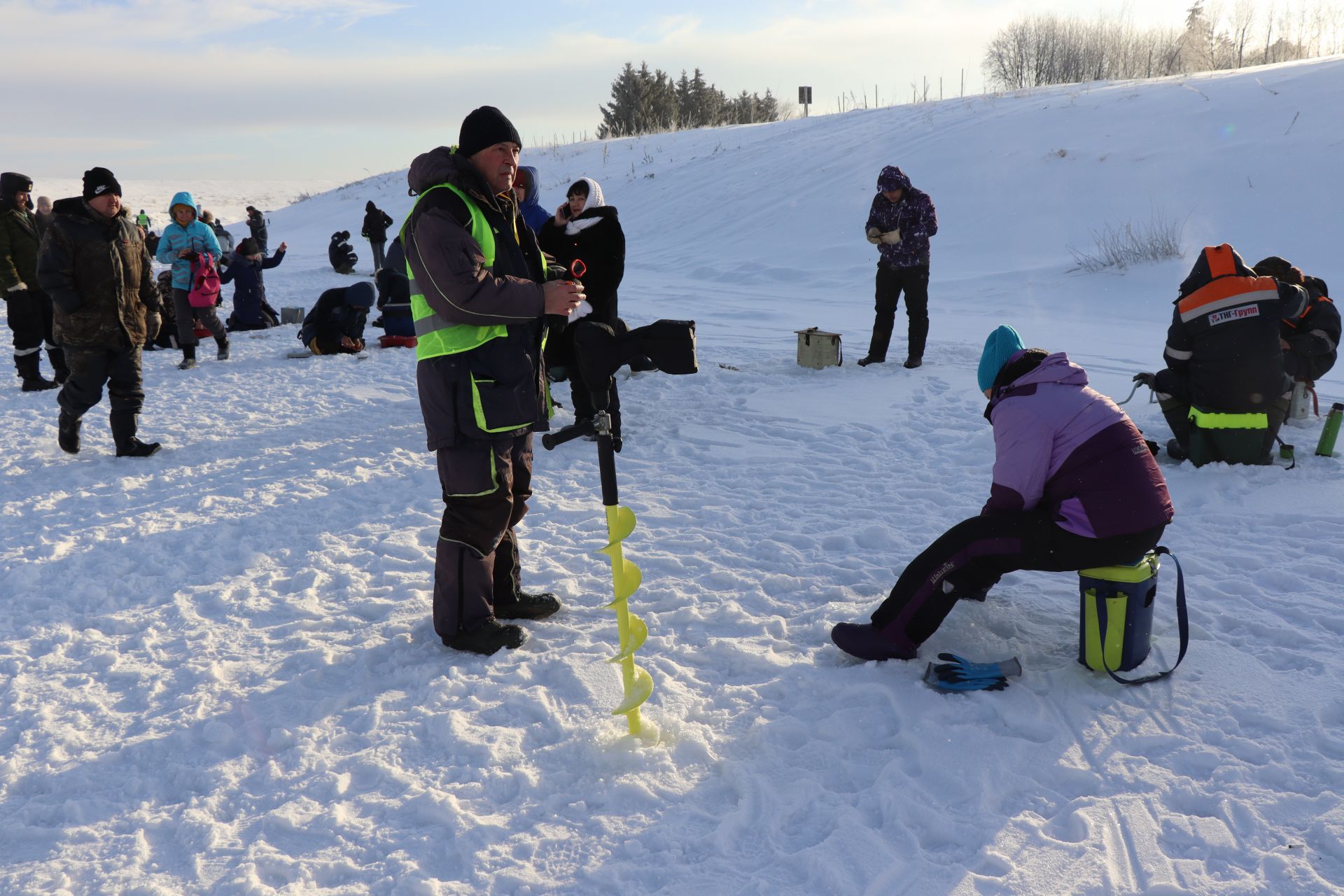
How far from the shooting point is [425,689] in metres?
3.16

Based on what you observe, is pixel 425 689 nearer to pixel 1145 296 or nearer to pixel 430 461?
pixel 430 461

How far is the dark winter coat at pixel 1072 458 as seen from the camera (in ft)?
9.87

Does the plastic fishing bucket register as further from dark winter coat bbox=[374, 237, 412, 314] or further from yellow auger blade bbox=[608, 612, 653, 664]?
dark winter coat bbox=[374, 237, 412, 314]

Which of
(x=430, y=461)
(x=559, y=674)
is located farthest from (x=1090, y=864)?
(x=430, y=461)

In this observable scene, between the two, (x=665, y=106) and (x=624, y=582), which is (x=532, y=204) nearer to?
(x=624, y=582)

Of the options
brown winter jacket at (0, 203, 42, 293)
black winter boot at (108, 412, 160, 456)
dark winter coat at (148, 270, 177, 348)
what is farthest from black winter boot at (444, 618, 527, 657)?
dark winter coat at (148, 270, 177, 348)

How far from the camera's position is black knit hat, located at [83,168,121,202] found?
18.5ft

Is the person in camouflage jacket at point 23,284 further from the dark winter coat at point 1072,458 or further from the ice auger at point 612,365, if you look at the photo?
the dark winter coat at point 1072,458

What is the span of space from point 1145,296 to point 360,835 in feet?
36.5

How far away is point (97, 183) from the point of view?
18.5 ft

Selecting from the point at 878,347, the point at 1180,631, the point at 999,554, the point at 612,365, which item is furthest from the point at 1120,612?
the point at 878,347

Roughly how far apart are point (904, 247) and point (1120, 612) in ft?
18.2

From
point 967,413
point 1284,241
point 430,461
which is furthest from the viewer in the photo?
point 1284,241

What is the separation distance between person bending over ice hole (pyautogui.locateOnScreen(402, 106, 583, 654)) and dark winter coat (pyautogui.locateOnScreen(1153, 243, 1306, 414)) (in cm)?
388
